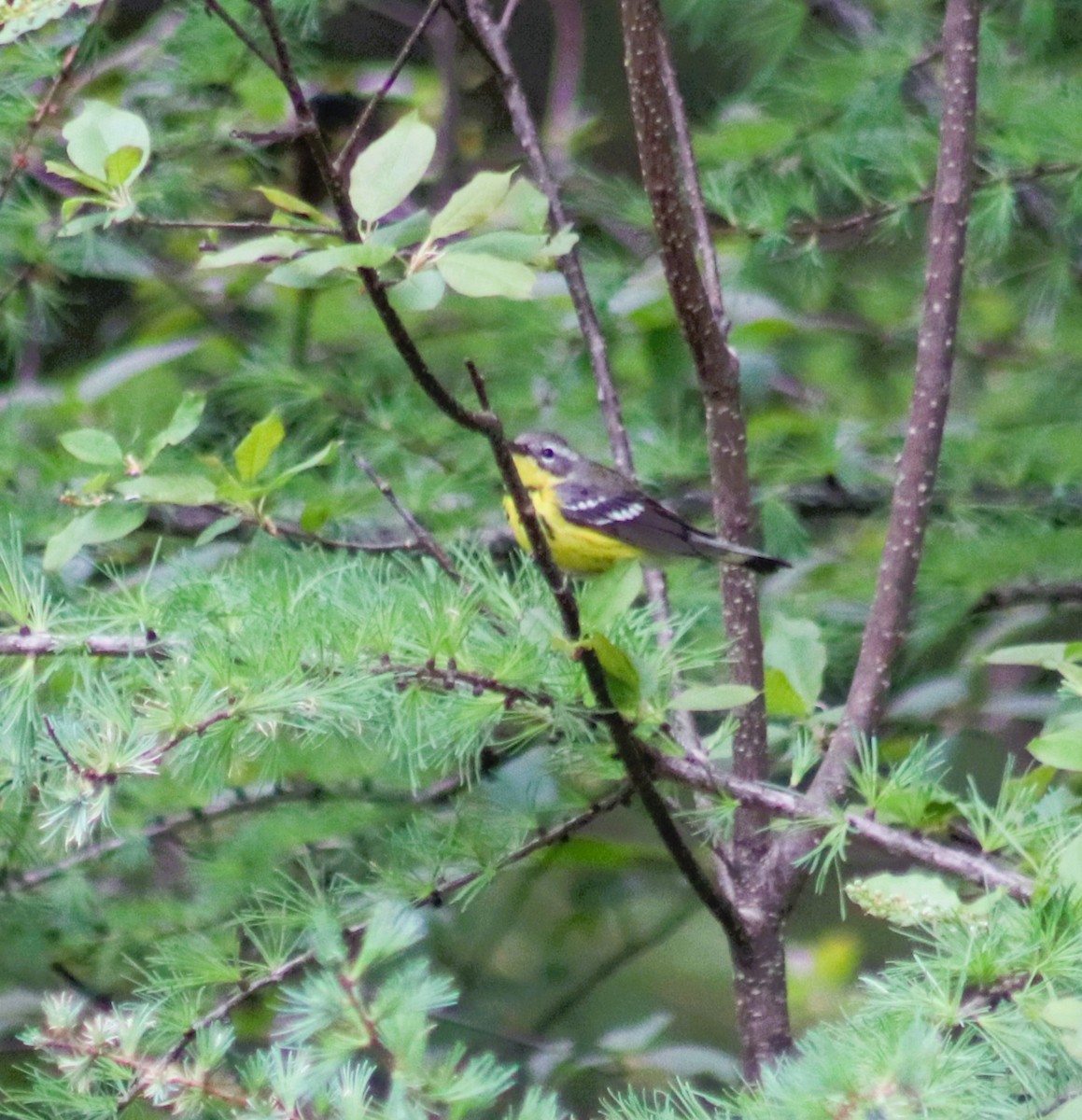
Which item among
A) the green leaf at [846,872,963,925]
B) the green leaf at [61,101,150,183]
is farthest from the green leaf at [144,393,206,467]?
the green leaf at [846,872,963,925]

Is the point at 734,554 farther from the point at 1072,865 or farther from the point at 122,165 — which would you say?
the point at 122,165

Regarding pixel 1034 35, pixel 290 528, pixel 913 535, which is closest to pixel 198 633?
pixel 290 528

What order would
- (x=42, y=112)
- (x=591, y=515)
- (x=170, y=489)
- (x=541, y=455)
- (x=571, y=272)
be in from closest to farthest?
(x=170, y=489) → (x=571, y=272) → (x=42, y=112) → (x=591, y=515) → (x=541, y=455)

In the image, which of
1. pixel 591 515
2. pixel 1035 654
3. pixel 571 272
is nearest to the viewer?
pixel 1035 654

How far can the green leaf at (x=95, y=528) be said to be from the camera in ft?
3.66

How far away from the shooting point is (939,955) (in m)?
0.92

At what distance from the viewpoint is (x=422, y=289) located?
0.84m

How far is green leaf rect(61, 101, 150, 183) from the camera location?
0.87m

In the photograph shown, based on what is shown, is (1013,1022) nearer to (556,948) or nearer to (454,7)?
(454,7)

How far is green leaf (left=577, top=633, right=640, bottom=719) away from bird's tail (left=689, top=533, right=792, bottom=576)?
1.17 ft

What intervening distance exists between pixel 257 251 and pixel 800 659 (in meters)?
0.68

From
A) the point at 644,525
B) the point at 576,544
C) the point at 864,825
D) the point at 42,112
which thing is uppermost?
the point at 42,112

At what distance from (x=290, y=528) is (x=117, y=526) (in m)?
0.23

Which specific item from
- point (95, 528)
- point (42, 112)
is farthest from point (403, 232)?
point (42, 112)
